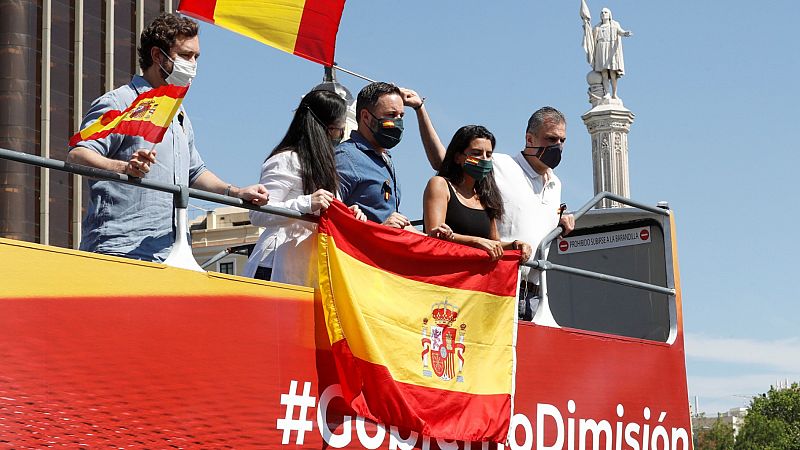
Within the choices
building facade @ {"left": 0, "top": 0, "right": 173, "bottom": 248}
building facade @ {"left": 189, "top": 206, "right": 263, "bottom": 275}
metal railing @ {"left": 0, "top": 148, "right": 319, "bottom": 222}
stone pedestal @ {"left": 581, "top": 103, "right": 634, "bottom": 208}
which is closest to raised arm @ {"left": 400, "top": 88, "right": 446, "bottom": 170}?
metal railing @ {"left": 0, "top": 148, "right": 319, "bottom": 222}

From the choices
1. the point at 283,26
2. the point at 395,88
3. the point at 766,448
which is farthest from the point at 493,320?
the point at 766,448

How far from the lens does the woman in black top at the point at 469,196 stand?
6.36 meters

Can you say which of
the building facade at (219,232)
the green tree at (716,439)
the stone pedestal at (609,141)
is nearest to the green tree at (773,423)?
the green tree at (716,439)

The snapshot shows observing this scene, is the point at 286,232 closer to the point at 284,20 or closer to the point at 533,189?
the point at 284,20

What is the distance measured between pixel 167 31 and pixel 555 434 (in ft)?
9.19

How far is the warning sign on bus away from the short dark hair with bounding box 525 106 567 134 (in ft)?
5.53

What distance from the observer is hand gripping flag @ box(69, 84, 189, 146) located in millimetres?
5031

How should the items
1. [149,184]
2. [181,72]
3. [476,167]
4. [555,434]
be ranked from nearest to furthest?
[149,184], [181,72], [476,167], [555,434]

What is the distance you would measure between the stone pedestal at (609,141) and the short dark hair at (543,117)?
30.9 meters

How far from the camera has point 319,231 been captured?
18.6 ft

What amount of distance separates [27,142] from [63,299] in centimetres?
4351

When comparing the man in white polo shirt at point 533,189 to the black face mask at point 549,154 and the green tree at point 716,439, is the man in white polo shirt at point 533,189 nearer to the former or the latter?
the black face mask at point 549,154

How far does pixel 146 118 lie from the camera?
16.6ft

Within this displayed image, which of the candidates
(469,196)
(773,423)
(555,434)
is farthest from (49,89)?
(773,423)
